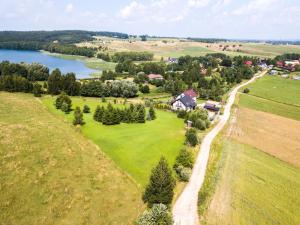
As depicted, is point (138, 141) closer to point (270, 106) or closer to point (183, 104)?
point (183, 104)

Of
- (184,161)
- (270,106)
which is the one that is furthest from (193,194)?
(270,106)

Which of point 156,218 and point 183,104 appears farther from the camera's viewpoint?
point 183,104

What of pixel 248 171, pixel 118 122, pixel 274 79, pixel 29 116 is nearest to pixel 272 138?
pixel 248 171

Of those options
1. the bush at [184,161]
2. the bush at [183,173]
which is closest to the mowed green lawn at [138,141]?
the bush at [184,161]

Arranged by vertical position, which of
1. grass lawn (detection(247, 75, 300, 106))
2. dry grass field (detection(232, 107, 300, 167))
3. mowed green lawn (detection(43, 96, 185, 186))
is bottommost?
grass lawn (detection(247, 75, 300, 106))

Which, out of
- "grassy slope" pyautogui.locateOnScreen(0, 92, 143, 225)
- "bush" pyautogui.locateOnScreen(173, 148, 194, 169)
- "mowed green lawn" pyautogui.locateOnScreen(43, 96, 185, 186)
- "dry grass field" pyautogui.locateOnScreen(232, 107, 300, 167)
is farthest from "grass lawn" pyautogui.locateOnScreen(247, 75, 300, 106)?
"grassy slope" pyautogui.locateOnScreen(0, 92, 143, 225)

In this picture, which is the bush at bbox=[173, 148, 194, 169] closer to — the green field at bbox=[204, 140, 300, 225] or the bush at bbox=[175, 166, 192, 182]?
the bush at bbox=[175, 166, 192, 182]
